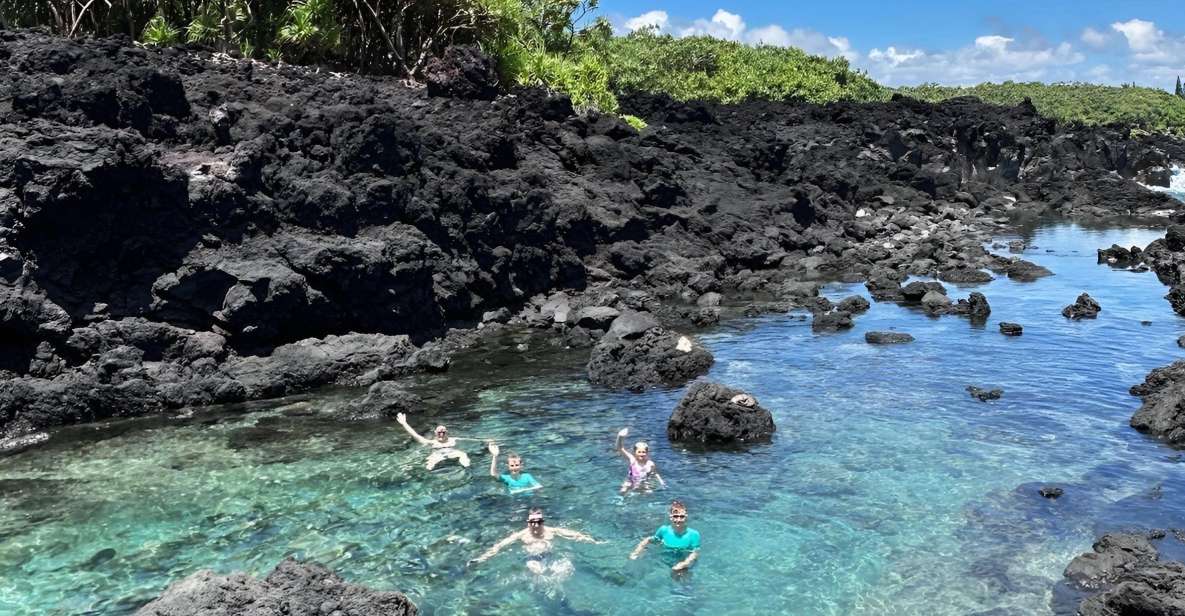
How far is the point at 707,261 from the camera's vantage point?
39219 mm

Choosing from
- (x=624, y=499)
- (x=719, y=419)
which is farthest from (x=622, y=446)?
(x=719, y=419)

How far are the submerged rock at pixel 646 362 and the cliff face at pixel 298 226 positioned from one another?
199 inches

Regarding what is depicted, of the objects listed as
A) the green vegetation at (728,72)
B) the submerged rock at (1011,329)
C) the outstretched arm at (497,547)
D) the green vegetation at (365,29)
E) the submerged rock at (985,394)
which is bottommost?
the outstretched arm at (497,547)

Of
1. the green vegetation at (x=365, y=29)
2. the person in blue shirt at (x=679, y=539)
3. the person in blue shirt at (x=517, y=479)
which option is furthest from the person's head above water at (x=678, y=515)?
the green vegetation at (x=365, y=29)

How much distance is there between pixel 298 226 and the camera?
2761 cm

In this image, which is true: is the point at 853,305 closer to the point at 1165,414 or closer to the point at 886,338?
the point at 886,338

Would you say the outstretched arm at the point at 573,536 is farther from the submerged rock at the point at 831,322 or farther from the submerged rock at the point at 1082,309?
the submerged rock at the point at 1082,309

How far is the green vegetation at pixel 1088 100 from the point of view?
129375 mm

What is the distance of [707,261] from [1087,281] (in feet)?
60.8

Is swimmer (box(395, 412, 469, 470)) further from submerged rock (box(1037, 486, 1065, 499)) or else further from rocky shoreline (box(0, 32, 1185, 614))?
submerged rock (box(1037, 486, 1065, 499))

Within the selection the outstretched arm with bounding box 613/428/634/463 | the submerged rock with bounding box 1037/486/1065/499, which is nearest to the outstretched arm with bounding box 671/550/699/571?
the outstretched arm with bounding box 613/428/634/463

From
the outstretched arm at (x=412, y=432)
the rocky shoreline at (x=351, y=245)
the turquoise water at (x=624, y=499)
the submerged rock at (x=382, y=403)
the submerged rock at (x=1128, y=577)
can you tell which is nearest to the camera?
the submerged rock at (x=1128, y=577)

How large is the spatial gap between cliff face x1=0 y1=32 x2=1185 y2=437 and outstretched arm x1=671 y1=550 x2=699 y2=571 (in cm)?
1276

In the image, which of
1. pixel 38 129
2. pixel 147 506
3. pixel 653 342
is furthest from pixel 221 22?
pixel 147 506
